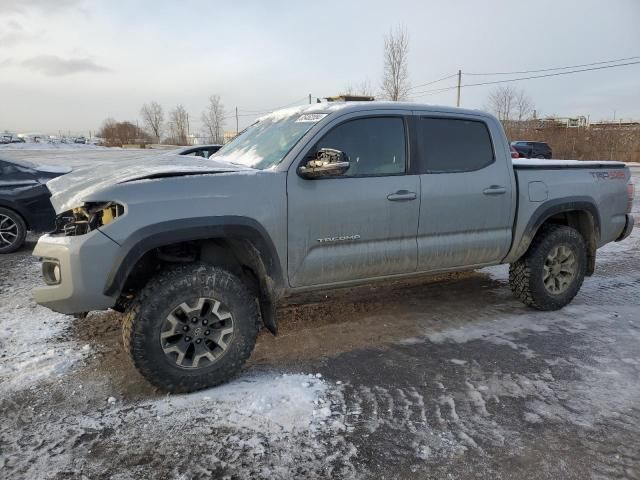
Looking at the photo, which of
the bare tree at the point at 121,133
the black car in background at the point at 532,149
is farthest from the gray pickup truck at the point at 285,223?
the bare tree at the point at 121,133

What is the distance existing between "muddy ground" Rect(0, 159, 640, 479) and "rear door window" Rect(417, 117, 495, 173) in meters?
1.47

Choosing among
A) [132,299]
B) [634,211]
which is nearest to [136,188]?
[132,299]

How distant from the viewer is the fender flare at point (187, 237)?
285 centimetres

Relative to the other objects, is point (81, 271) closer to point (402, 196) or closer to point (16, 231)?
point (402, 196)

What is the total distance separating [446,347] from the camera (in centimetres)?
397

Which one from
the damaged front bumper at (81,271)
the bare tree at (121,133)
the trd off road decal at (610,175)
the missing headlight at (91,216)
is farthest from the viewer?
the bare tree at (121,133)

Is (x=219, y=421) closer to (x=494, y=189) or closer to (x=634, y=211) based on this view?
(x=494, y=189)

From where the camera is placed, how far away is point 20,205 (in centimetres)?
705

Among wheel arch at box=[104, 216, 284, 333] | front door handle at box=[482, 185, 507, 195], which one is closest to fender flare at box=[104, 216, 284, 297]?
wheel arch at box=[104, 216, 284, 333]

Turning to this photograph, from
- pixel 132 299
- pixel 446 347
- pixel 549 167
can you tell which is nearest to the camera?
pixel 132 299

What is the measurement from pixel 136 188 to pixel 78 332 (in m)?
1.94

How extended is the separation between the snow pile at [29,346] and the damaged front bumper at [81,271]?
0.85 m

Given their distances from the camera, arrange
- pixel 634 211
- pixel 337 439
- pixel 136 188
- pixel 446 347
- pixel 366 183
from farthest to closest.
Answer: pixel 634 211 < pixel 446 347 < pixel 366 183 < pixel 136 188 < pixel 337 439

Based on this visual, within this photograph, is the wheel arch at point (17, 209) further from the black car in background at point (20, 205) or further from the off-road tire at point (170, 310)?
the off-road tire at point (170, 310)
